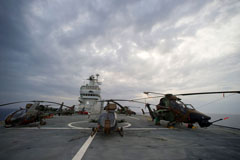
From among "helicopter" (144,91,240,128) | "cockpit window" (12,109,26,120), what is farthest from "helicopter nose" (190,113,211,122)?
"cockpit window" (12,109,26,120)

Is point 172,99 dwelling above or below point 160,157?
above

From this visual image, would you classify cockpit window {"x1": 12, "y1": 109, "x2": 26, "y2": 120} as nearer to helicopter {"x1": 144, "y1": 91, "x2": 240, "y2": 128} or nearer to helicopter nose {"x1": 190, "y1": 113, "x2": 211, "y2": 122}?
helicopter {"x1": 144, "y1": 91, "x2": 240, "y2": 128}

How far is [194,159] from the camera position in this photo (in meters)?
4.12

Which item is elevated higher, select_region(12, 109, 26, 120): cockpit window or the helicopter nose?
select_region(12, 109, 26, 120): cockpit window

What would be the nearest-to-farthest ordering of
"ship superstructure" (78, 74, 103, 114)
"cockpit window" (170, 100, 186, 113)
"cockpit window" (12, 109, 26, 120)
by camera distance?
"cockpit window" (12, 109, 26, 120) < "cockpit window" (170, 100, 186, 113) < "ship superstructure" (78, 74, 103, 114)

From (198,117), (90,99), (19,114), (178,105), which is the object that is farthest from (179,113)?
(90,99)

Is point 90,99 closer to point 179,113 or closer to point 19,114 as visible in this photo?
point 19,114

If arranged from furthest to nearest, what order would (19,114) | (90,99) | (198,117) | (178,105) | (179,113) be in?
(90,99) < (178,105) < (179,113) < (19,114) < (198,117)

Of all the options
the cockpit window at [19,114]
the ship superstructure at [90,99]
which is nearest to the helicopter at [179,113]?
the cockpit window at [19,114]

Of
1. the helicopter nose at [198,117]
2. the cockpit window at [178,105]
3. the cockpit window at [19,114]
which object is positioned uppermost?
the cockpit window at [178,105]

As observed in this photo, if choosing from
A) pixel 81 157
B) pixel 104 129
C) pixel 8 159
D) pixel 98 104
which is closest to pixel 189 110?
pixel 104 129

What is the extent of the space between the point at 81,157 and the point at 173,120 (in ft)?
34.7

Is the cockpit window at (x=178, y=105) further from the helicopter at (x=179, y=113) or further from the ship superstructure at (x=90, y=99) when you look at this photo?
the ship superstructure at (x=90, y=99)

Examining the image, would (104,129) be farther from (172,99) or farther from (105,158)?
(172,99)
